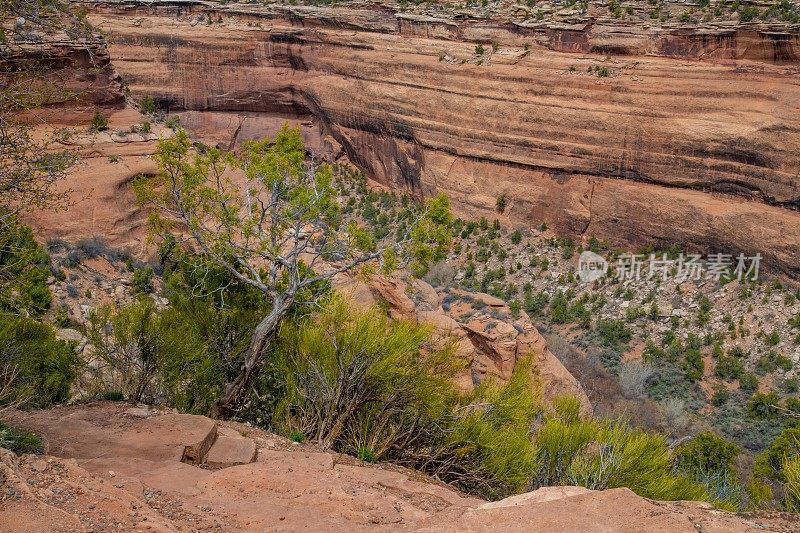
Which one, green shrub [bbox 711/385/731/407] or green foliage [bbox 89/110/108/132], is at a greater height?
green foliage [bbox 89/110/108/132]

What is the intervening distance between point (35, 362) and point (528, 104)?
76.8ft

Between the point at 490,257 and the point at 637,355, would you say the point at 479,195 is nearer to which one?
the point at 490,257

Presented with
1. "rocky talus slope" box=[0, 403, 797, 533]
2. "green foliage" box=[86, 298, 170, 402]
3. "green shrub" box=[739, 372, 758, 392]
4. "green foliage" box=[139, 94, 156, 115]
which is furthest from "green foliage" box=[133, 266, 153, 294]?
"green shrub" box=[739, 372, 758, 392]

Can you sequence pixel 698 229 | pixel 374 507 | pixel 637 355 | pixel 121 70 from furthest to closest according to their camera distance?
pixel 121 70 < pixel 698 229 < pixel 637 355 < pixel 374 507

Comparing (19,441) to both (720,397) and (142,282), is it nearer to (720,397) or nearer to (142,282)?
(142,282)

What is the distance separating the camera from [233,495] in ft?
27.3

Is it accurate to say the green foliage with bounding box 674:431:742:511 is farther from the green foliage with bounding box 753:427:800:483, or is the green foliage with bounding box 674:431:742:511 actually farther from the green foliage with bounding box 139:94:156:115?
the green foliage with bounding box 139:94:156:115

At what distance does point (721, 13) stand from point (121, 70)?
2676 centimetres

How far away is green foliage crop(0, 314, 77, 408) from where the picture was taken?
1245cm

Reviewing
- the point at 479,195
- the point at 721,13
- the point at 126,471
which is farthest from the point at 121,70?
the point at 126,471

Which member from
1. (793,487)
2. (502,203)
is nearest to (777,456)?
(793,487)

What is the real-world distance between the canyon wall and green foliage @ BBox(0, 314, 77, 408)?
21.7 metres

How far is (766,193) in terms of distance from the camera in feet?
89.1

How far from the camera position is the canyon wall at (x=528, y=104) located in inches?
1090
